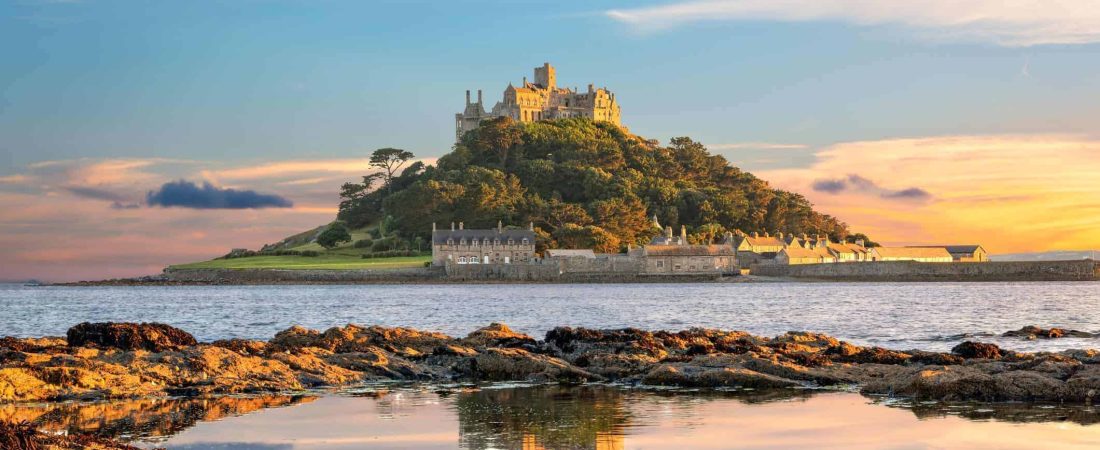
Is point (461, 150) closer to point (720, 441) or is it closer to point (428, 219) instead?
point (428, 219)

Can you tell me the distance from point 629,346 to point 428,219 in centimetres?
11241

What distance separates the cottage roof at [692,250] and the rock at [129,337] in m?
98.2

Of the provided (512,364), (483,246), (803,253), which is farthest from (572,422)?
(803,253)

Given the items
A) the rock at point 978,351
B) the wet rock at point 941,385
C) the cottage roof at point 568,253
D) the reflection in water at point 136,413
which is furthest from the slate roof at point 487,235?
the wet rock at point 941,385

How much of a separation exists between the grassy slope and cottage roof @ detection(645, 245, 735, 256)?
22719 millimetres

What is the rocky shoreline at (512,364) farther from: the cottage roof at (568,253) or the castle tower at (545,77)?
the castle tower at (545,77)

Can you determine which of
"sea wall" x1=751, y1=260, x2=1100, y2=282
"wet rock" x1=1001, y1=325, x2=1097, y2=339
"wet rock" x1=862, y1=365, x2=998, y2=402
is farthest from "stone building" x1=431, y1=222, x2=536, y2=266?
"wet rock" x1=862, y1=365, x2=998, y2=402

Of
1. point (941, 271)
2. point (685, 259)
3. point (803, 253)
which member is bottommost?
point (941, 271)

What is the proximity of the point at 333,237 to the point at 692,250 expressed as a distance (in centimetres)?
4356

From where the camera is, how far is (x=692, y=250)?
387 ft

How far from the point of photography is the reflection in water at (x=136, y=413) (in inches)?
513

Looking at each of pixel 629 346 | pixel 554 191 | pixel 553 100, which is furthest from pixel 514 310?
pixel 553 100

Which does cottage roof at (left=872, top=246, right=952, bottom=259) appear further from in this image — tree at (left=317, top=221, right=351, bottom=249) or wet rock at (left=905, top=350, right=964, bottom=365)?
wet rock at (left=905, top=350, right=964, bottom=365)

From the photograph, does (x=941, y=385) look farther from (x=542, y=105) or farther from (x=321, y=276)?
(x=542, y=105)
